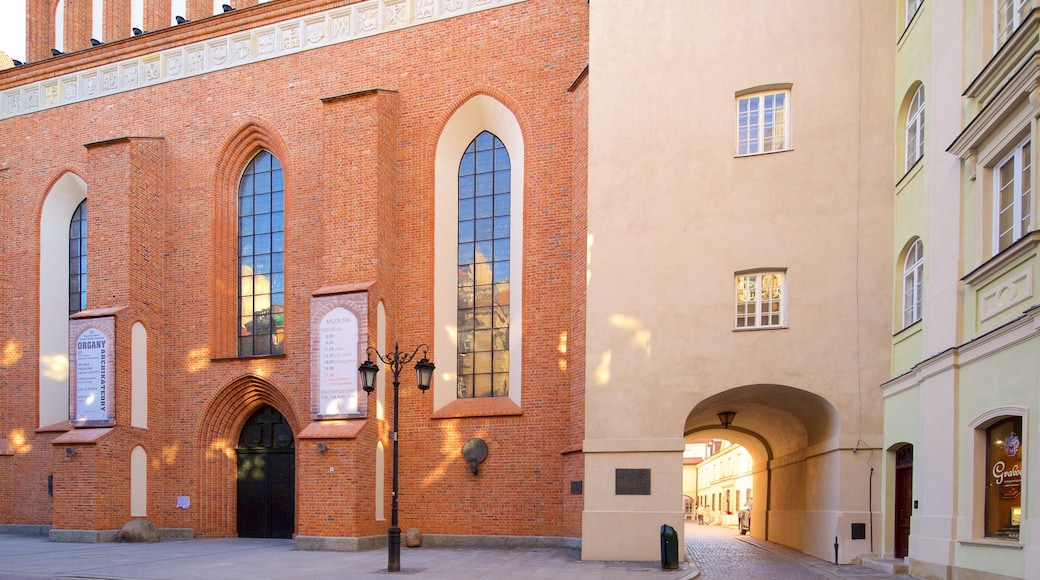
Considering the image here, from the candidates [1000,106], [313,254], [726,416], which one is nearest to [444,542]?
[726,416]

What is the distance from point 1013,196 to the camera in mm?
10539

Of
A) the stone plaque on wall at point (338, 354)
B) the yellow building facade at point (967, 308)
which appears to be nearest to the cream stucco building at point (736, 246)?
the yellow building facade at point (967, 308)

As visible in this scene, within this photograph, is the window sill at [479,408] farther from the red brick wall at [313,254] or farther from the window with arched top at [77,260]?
the window with arched top at [77,260]

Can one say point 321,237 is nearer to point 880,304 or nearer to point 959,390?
point 880,304

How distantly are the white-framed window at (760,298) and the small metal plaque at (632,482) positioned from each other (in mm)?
3278

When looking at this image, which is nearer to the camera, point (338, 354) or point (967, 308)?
point (967, 308)

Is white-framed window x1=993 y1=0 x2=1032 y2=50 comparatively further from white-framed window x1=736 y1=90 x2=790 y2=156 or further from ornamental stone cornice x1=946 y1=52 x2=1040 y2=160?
white-framed window x1=736 y1=90 x2=790 y2=156

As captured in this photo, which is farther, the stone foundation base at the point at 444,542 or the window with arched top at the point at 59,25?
the window with arched top at the point at 59,25

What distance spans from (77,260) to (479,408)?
13370 millimetres

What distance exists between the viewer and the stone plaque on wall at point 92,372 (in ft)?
65.7

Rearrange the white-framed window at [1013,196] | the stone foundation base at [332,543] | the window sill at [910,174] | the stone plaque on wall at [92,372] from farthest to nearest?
the stone plaque on wall at [92,372] → the stone foundation base at [332,543] → the window sill at [910,174] → the white-framed window at [1013,196]

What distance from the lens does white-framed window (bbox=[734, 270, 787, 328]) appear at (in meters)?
15.1

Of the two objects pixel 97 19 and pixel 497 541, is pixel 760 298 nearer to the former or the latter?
pixel 497 541

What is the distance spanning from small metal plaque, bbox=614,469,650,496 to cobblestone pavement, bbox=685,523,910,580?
1.68 meters
